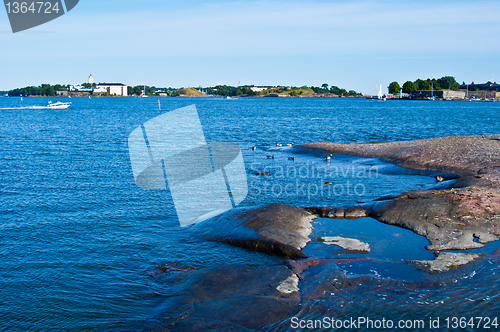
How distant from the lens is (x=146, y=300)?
10.8 meters

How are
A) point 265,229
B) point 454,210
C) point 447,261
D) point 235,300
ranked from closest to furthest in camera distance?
point 235,300
point 447,261
point 265,229
point 454,210

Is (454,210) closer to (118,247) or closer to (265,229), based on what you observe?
(265,229)

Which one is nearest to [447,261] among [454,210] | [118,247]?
[454,210]

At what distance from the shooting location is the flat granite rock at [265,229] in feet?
44.3

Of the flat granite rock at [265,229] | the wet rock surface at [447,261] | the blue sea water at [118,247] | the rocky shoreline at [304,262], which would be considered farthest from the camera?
the flat granite rock at [265,229]


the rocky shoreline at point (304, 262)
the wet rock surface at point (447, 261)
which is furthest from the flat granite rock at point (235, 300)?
the wet rock surface at point (447, 261)

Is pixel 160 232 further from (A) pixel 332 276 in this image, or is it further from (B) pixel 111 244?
(A) pixel 332 276

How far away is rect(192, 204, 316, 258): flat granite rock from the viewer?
1350 centimetres

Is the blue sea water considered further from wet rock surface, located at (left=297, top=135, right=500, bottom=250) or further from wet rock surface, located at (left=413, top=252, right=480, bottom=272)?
wet rock surface, located at (left=297, top=135, right=500, bottom=250)

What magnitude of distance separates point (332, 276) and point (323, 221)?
16.7 ft

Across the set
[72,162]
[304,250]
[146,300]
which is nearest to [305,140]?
[72,162]

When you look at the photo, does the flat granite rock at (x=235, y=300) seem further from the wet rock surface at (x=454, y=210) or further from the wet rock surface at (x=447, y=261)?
the wet rock surface at (x=454, y=210)

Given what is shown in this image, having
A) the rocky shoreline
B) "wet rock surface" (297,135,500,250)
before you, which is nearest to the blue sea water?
the rocky shoreline

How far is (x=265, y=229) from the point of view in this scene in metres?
14.5
